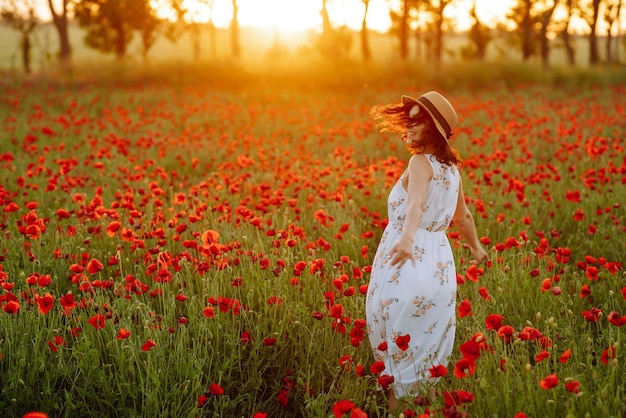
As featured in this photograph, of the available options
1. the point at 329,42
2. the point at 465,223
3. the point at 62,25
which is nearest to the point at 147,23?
the point at 62,25

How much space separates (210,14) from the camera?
3666cm

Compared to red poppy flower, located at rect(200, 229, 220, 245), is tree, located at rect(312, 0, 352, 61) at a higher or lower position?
higher

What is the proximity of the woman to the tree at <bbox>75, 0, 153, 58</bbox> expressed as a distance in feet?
106

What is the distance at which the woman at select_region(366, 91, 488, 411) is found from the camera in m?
3.04

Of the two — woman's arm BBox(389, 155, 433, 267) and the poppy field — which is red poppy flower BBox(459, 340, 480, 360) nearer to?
the poppy field

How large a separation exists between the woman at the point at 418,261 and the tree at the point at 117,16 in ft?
106

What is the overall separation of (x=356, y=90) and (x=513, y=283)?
17275 mm

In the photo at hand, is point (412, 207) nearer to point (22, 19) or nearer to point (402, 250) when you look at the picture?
point (402, 250)

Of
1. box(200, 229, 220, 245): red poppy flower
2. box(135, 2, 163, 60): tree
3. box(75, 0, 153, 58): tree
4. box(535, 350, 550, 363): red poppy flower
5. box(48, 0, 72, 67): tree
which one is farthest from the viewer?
box(135, 2, 163, 60): tree

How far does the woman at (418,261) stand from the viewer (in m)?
3.04

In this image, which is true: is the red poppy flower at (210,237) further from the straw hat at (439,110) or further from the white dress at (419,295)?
the straw hat at (439,110)

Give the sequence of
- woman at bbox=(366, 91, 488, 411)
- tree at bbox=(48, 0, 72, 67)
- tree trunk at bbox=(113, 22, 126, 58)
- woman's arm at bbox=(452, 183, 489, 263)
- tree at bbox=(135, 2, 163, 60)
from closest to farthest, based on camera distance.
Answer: woman at bbox=(366, 91, 488, 411) < woman's arm at bbox=(452, 183, 489, 263) < tree at bbox=(48, 0, 72, 67) < tree at bbox=(135, 2, 163, 60) < tree trunk at bbox=(113, 22, 126, 58)

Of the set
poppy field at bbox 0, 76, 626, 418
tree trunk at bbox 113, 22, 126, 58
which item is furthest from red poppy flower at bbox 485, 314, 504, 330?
tree trunk at bbox 113, 22, 126, 58

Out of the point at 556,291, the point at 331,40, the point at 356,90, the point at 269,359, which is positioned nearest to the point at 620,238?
the point at 556,291
